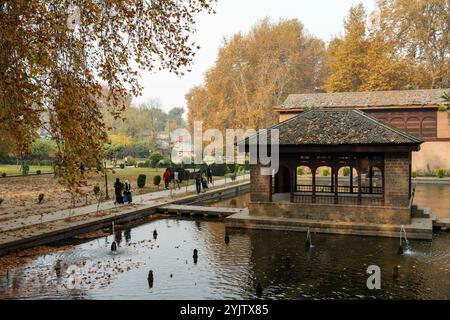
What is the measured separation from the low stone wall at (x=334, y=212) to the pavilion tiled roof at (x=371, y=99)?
26.7 metres

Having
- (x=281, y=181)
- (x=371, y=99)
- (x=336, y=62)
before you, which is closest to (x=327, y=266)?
(x=281, y=181)

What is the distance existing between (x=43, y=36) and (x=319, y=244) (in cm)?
1160

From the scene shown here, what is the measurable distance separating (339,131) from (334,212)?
12.0 ft

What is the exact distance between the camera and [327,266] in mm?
13414

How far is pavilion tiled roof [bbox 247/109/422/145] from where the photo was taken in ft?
59.9

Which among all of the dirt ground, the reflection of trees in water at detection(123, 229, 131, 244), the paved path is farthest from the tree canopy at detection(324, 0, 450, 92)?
the reflection of trees in water at detection(123, 229, 131, 244)

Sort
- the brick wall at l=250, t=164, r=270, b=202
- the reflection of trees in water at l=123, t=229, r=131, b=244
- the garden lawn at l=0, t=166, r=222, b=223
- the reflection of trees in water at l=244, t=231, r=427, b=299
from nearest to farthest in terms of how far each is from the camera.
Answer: the reflection of trees in water at l=244, t=231, r=427, b=299
the reflection of trees in water at l=123, t=229, r=131, b=244
the brick wall at l=250, t=164, r=270, b=202
the garden lawn at l=0, t=166, r=222, b=223

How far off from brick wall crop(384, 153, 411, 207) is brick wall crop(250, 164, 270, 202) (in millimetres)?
5150

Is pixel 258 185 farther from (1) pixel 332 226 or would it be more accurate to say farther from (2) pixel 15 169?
(2) pixel 15 169

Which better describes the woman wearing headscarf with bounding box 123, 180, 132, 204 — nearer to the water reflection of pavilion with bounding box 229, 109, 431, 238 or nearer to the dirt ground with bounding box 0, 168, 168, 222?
the dirt ground with bounding box 0, 168, 168, 222

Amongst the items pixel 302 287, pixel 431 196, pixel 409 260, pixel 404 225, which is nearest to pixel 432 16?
pixel 431 196

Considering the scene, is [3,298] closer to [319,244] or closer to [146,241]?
[146,241]

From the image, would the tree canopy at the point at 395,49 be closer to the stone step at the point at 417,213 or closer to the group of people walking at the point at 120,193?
the stone step at the point at 417,213

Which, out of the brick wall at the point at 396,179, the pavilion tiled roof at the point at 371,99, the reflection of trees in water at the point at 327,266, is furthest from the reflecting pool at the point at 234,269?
the pavilion tiled roof at the point at 371,99
